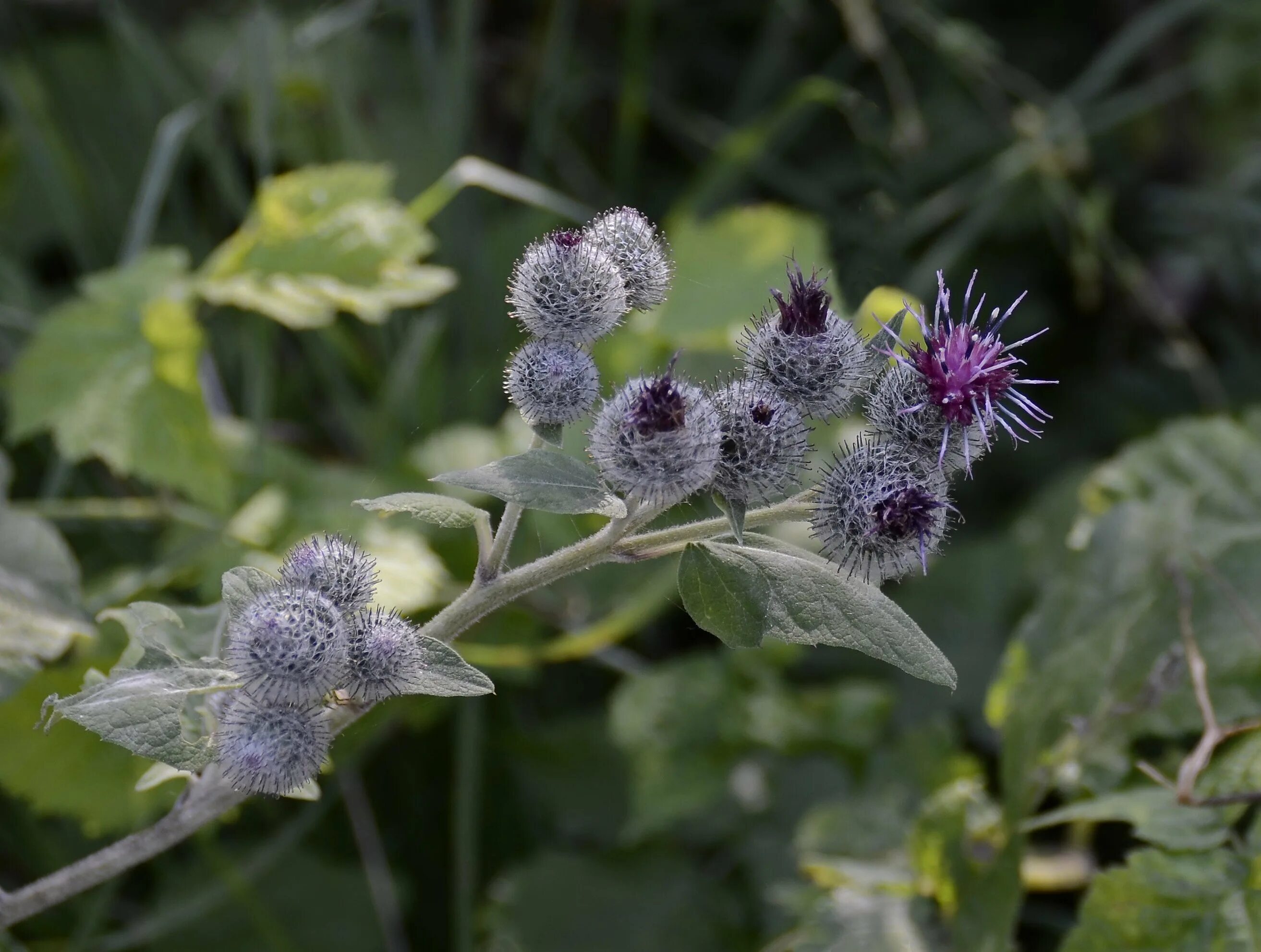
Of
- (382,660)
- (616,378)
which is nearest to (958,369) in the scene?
(382,660)

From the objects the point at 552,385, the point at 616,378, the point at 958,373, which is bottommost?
the point at 552,385

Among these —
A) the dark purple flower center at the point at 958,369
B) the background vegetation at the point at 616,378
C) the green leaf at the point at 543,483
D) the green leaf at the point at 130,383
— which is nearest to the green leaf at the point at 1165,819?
the background vegetation at the point at 616,378

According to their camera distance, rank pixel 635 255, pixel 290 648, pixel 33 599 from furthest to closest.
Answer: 1. pixel 33 599
2. pixel 635 255
3. pixel 290 648

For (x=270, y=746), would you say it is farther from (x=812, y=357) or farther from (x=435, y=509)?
(x=812, y=357)

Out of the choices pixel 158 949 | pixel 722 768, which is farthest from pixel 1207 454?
pixel 158 949

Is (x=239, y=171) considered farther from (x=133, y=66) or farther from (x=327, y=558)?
(x=327, y=558)
